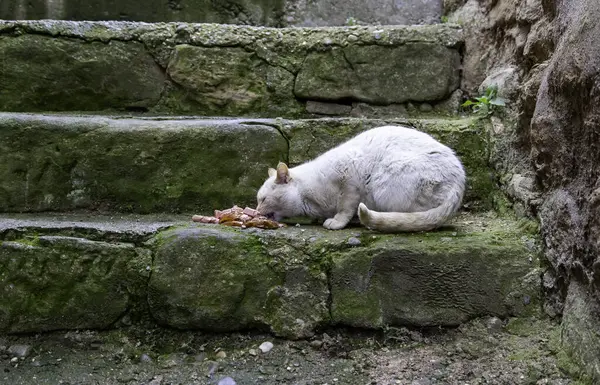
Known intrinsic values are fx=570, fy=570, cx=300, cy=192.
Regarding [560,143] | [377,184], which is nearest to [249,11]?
[377,184]

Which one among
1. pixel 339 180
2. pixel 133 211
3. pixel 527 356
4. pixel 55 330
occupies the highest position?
pixel 339 180

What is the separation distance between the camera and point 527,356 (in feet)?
8.05

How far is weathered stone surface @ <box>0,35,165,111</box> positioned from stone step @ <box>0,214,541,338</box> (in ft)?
4.59

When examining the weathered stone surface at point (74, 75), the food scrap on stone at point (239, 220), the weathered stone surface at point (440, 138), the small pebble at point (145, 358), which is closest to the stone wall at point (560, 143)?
the weathered stone surface at point (440, 138)

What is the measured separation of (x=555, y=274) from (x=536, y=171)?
22.6 inches

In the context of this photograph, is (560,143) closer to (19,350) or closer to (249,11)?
(19,350)

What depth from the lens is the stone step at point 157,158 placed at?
3.23m

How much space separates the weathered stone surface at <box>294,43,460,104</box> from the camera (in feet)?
13.1

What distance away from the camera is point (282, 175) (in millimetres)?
3260

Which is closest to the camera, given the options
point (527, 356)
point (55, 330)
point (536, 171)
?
point (527, 356)

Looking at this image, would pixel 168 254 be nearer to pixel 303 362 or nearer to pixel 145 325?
pixel 145 325

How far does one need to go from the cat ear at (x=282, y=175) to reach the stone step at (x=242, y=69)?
0.89 m

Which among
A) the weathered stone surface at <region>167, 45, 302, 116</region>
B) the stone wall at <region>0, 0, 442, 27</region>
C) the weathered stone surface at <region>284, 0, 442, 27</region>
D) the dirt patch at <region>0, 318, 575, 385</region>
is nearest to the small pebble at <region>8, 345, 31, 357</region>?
the dirt patch at <region>0, 318, 575, 385</region>

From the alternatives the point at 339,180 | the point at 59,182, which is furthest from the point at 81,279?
the point at 339,180
